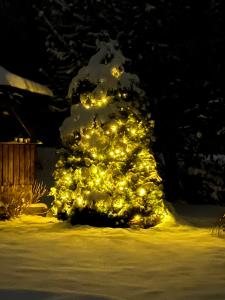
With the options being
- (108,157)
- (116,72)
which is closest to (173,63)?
(116,72)

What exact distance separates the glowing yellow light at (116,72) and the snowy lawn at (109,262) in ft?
10.5

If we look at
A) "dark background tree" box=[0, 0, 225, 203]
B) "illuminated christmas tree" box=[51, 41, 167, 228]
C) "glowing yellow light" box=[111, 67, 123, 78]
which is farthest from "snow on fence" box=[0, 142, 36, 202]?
"dark background tree" box=[0, 0, 225, 203]

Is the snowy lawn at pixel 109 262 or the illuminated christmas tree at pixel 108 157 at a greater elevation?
the illuminated christmas tree at pixel 108 157

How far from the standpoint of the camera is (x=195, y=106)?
17969 millimetres

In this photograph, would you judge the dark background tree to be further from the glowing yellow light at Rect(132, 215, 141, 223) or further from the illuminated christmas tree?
the glowing yellow light at Rect(132, 215, 141, 223)

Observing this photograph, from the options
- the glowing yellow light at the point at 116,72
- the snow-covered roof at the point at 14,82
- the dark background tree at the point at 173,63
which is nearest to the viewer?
the glowing yellow light at the point at 116,72

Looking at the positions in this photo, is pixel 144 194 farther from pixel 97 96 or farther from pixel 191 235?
pixel 97 96

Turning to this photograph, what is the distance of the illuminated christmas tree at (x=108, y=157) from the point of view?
457 inches

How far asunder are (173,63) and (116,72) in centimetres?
567

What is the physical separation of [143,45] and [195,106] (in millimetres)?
2442

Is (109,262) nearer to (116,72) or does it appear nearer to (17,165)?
(116,72)

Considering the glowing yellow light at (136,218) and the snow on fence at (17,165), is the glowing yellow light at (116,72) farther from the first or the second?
the snow on fence at (17,165)

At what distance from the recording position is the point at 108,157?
11.8 meters

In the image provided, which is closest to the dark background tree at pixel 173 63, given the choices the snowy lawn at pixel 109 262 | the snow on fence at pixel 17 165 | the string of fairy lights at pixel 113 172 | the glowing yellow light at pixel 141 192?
the snow on fence at pixel 17 165
